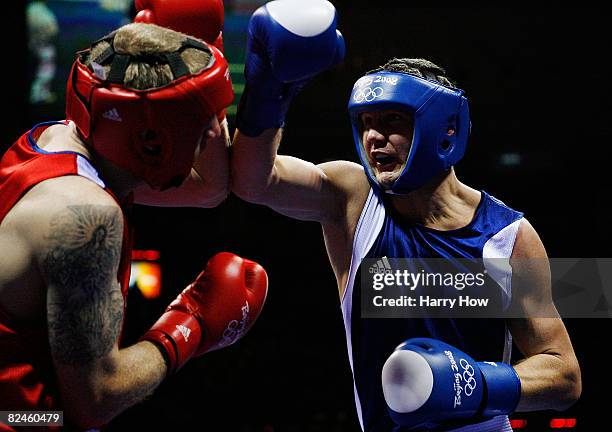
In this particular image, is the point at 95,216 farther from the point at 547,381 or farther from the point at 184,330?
the point at 547,381

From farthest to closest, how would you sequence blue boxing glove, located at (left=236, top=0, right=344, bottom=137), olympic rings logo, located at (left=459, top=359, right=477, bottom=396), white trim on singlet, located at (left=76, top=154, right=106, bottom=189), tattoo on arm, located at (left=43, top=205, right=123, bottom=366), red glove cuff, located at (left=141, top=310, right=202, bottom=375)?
olympic rings logo, located at (left=459, top=359, right=477, bottom=396), blue boxing glove, located at (left=236, top=0, right=344, bottom=137), red glove cuff, located at (left=141, top=310, right=202, bottom=375), white trim on singlet, located at (left=76, top=154, right=106, bottom=189), tattoo on arm, located at (left=43, top=205, right=123, bottom=366)

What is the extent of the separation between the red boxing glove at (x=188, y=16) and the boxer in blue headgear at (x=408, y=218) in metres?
0.23

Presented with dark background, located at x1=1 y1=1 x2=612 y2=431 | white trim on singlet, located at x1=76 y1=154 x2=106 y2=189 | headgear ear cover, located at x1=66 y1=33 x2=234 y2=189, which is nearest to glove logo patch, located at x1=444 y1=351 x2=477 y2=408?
→ headgear ear cover, located at x1=66 y1=33 x2=234 y2=189

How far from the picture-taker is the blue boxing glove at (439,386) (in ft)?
7.00

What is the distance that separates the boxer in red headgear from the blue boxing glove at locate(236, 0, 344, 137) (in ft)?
0.61

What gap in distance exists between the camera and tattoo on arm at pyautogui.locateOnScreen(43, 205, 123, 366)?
1699 millimetres

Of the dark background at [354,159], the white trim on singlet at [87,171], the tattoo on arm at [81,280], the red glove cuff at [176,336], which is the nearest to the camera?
the tattoo on arm at [81,280]

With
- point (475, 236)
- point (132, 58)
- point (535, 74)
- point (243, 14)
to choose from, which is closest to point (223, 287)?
point (132, 58)

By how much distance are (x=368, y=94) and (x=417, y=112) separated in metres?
0.16

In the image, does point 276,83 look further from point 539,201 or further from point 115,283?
point 539,201

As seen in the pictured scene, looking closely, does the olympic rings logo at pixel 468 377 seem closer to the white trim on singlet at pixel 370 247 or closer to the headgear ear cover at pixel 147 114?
the white trim on singlet at pixel 370 247

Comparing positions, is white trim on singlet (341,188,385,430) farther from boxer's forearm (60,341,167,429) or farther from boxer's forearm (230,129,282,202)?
boxer's forearm (60,341,167,429)

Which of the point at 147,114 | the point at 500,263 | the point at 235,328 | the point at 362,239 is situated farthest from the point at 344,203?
the point at 147,114

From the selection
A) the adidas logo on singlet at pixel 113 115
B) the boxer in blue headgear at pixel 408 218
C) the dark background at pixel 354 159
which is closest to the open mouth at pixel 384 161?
the boxer in blue headgear at pixel 408 218
